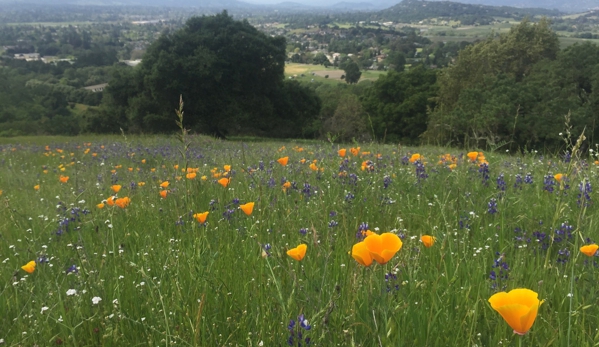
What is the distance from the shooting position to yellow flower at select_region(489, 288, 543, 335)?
0.95 metres

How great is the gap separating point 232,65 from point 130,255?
2630cm

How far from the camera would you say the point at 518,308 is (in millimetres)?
952

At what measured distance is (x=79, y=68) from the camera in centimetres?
8506

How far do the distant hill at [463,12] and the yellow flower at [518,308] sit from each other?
15859cm

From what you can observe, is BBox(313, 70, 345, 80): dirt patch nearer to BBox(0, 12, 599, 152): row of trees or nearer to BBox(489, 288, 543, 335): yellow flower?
BBox(0, 12, 599, 152): row of trees

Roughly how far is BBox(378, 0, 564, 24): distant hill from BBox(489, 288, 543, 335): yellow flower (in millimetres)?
158593

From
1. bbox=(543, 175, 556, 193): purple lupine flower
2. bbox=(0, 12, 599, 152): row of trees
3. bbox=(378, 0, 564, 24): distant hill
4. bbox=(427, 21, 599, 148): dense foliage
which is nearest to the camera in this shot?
bbox=(543, 175, 556, 193): purple lupine flower

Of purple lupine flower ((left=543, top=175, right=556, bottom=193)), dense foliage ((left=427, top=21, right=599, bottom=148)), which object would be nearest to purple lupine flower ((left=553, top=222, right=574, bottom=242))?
purple lupine flower ((left=543, top=175, right=556, bottom=193))

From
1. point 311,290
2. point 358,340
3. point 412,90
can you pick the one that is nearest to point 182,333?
point 311,290

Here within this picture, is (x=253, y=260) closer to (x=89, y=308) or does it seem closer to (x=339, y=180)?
(x=89, y=308)

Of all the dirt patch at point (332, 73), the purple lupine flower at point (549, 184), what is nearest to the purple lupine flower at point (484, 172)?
the purple lupine flower at point (549, 184)

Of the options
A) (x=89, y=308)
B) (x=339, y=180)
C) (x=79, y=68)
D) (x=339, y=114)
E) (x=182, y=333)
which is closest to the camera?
(x=182, y=333)

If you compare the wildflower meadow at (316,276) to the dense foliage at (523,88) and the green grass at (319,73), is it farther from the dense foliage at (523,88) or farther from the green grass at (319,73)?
the green grass at (319,73)

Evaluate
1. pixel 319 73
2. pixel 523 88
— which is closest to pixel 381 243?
pixel 523 88
